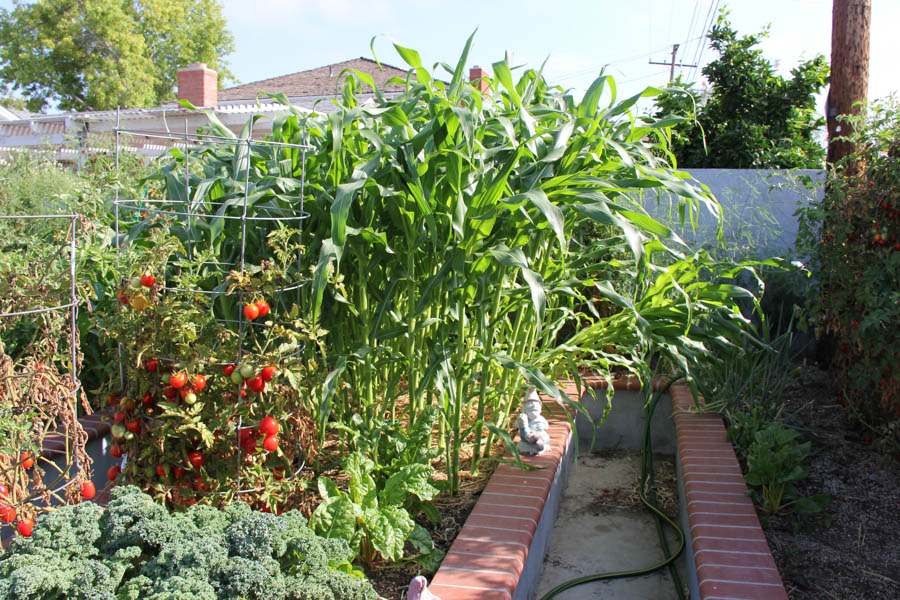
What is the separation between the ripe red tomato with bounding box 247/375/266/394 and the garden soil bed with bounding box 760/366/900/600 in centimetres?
147

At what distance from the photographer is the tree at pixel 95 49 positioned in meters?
19.0

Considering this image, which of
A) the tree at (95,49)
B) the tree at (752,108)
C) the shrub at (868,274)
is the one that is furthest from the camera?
the tree at (95,49)

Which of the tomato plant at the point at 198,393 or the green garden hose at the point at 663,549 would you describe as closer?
the tomato plant at the point at 198,393

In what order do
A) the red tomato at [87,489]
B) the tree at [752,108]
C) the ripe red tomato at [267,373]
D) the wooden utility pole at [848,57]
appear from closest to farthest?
the red tomato at [87,489] < the ripe red tomato at [267,373] < the wooden utility pole at [848,57] < the tree at [752,108]

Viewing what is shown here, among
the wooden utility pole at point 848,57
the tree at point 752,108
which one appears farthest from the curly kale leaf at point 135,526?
the tree at point 752,108

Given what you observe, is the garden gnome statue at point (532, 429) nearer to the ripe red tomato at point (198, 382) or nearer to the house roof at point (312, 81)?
the ripe red tomato at point (198, 382)

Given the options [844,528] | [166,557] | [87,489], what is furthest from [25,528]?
[844,528]

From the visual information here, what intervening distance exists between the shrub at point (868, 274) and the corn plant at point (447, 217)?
70 centimetres

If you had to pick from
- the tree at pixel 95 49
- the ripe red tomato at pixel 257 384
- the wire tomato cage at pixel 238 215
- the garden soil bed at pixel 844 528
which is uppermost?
the tree at pixel 95 49

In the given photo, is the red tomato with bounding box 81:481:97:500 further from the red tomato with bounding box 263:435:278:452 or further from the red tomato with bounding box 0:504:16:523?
the red tomato with bounding box 263:435:278:452

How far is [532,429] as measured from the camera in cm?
244

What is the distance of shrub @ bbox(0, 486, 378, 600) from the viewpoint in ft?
3.90

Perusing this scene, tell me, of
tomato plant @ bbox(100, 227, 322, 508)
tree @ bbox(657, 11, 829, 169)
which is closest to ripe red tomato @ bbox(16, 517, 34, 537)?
tomato plant @ bbox(100, 227, 322, 508)

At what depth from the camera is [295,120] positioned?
203cm
